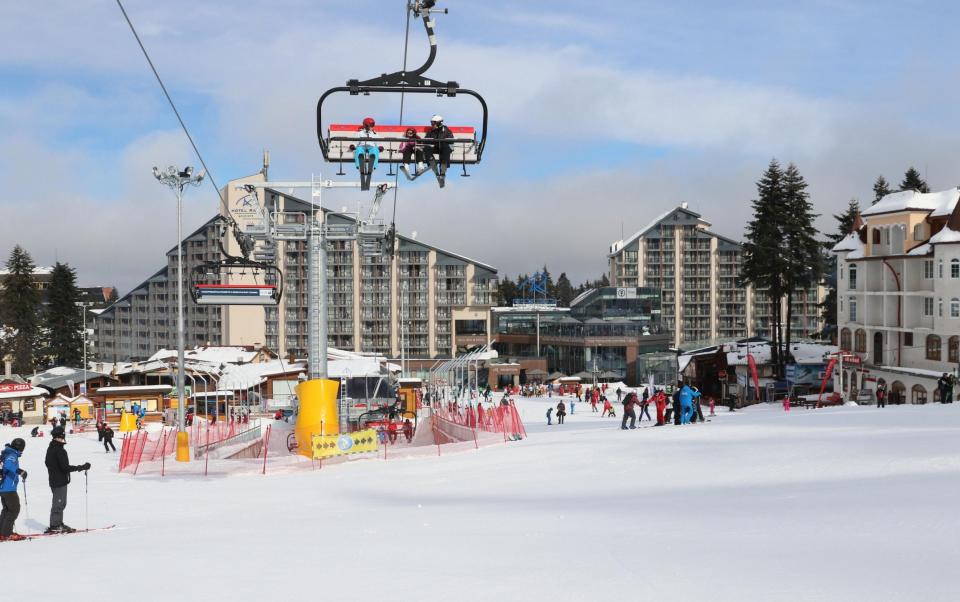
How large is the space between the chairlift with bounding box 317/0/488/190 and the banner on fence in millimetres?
7130

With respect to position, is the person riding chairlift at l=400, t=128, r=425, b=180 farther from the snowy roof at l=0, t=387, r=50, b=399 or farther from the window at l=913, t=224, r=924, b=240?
the window at l=913, t=224, r=924, b=240

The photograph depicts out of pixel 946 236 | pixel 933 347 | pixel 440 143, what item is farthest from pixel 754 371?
pixel 440 143

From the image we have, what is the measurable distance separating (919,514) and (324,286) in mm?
19786

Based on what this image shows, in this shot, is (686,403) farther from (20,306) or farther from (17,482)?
(20,306)

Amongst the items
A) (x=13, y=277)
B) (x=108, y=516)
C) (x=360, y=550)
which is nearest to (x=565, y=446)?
(x=108, y=516)

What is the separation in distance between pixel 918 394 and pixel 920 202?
1105 cm

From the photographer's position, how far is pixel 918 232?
161 ft

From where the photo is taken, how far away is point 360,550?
828 centimetres

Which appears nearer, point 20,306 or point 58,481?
point 58,481

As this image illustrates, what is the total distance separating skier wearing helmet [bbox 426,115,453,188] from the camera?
13.4 m

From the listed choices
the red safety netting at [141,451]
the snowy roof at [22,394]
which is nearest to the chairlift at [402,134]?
the red safety netting at [141,451]

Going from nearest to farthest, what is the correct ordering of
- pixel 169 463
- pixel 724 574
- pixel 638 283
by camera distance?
pixel 724 574
pixel 169 463
pixel 638 283

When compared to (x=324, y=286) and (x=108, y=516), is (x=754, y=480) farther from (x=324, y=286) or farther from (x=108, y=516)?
(x=324, y=286)

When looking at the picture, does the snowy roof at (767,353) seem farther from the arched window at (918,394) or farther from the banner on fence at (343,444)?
the banner on fence at (343,444)
